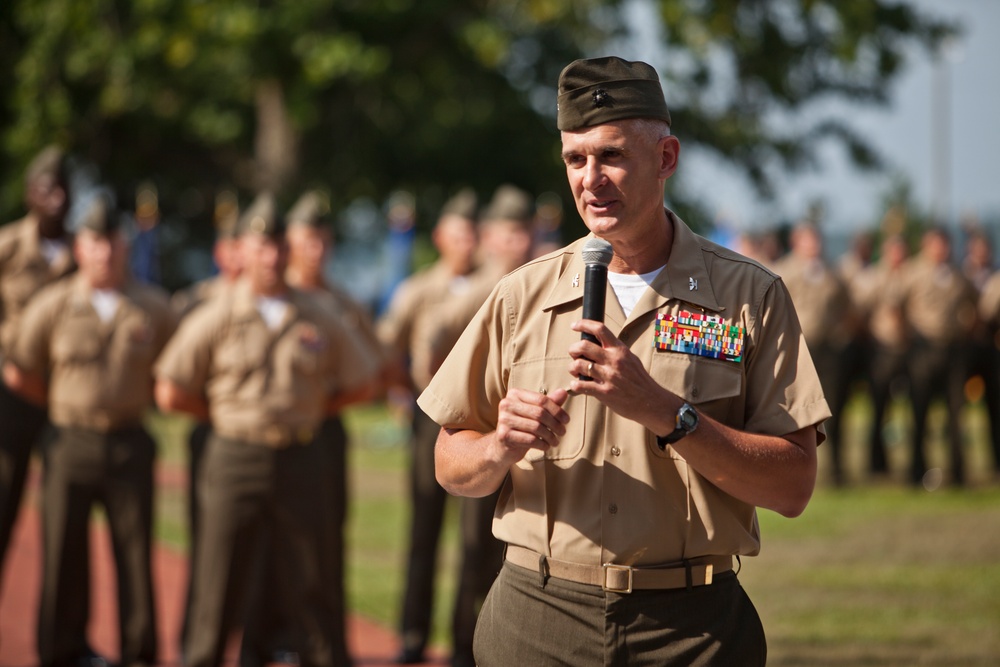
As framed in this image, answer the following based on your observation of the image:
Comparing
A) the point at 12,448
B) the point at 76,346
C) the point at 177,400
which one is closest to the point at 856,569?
the point at 177,400

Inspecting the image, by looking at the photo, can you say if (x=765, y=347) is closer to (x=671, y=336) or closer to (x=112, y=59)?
(x=671, y=336)

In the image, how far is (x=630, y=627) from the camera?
3.27 metres

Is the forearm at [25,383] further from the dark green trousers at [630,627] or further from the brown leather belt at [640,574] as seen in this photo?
the brown leather belt at [640,574]

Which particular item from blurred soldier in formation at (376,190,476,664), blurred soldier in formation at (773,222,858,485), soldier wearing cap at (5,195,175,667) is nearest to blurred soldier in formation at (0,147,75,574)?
soldier wearing cap at (5,195,175,667)

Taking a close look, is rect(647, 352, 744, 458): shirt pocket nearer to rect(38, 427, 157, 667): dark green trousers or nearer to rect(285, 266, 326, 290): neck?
rect(38, 427, 157, 667): dark green trousers

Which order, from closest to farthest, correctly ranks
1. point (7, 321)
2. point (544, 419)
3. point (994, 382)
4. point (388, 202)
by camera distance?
point (544, 419) → point (7, 321) → point (994, 382) → point (388, 202)

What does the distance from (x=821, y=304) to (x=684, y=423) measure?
13142mm

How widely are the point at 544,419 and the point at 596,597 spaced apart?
0.55 m

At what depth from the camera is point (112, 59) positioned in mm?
23219

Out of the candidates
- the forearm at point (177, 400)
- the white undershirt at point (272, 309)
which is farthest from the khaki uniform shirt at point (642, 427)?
the forearm at point (177, 400)

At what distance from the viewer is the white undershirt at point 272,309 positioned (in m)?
7.15

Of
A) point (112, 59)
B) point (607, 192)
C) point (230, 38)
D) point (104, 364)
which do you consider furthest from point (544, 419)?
point (112, 59)

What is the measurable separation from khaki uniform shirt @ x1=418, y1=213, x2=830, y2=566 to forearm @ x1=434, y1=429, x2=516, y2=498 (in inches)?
3.2

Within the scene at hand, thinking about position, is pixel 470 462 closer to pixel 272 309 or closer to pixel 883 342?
pixel 272 309
